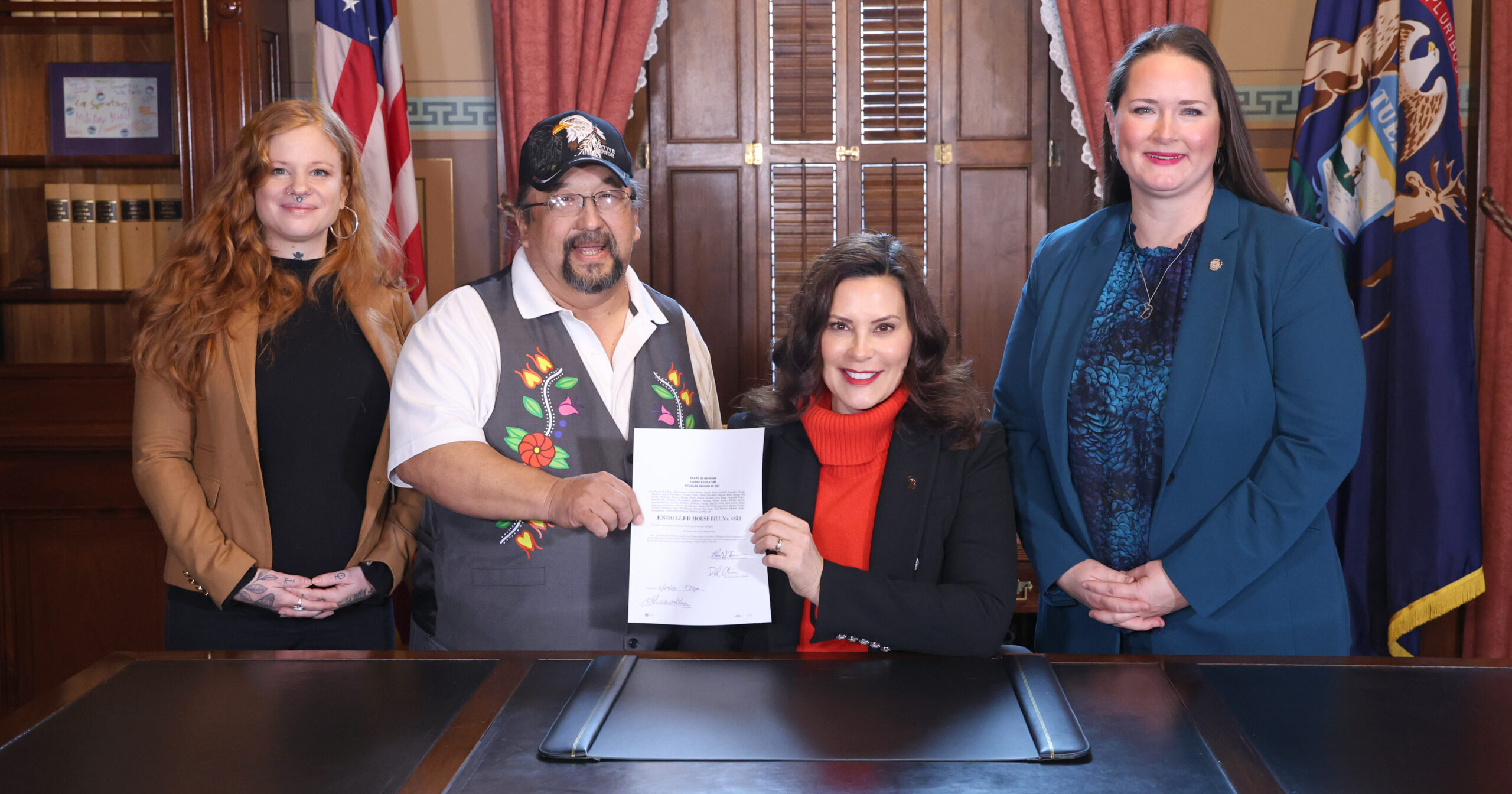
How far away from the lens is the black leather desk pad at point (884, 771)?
3.65 feet

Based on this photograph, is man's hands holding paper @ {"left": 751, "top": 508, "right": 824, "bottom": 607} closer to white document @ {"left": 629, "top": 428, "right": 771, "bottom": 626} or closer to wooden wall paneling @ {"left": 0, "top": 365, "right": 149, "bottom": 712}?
white document @ {"left": 629, "top": 428, "right": 771, "bottom": 626}

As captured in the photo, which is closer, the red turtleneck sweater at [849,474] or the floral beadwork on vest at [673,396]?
the red turtleneck sweater at [849,474]

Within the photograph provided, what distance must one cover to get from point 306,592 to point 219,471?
29cm

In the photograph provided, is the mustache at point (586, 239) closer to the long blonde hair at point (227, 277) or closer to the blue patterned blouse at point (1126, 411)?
the long blonde hair at point (227, 277)

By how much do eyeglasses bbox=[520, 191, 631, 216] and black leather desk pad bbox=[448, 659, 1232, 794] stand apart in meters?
1.01

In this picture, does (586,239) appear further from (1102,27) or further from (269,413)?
(1102,27)

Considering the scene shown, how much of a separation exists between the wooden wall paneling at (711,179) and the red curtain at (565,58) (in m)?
0.21

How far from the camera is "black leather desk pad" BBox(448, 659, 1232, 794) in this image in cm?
111

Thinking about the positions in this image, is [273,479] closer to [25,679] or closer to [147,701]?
[147,701]

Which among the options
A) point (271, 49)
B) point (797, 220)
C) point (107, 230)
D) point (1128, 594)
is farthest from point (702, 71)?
point (1128, 594)

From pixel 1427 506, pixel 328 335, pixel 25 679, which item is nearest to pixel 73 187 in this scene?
pixel 25 679

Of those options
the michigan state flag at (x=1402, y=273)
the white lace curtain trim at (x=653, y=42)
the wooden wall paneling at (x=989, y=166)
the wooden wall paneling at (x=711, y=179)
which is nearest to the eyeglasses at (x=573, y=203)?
the white lace curtain trim at (x=653, y=42)

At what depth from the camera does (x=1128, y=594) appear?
1.80m

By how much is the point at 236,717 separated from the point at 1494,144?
3.58 metres
